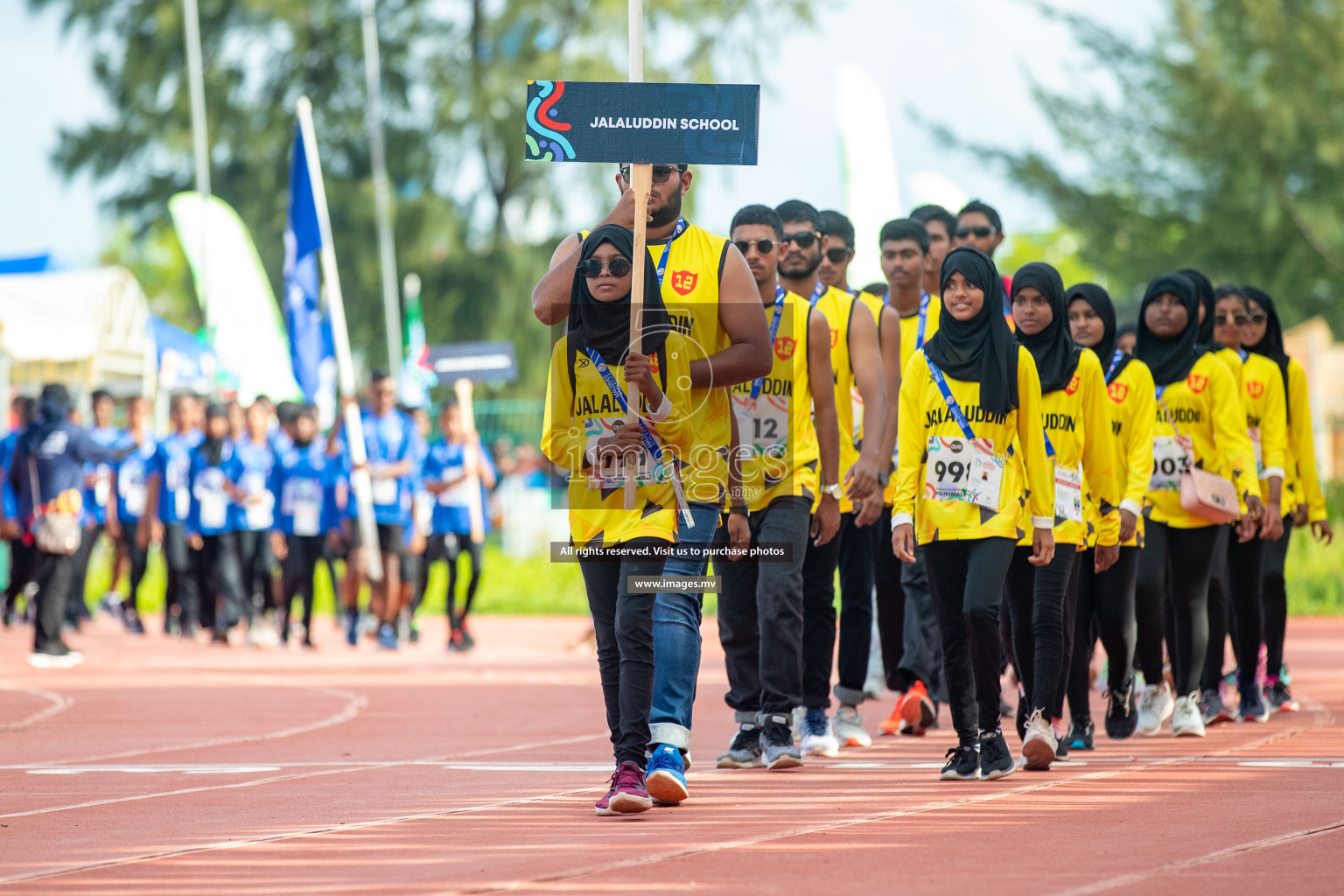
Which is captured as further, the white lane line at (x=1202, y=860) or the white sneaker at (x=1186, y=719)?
the white sneaker at (x=1186, y=719)

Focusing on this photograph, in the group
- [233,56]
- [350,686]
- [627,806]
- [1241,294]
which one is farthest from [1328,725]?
[233,56]

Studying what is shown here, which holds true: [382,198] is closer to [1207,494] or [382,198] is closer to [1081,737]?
[1207,494]

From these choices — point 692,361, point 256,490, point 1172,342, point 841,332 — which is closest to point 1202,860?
point 692,361

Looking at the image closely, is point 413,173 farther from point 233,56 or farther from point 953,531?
point 953,531

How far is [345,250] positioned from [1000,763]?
31538 millimetres

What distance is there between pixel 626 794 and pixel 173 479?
43.1ft

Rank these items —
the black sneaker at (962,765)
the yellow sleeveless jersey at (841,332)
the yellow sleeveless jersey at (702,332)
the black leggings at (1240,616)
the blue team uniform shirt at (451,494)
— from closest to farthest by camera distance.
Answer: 1. the yellow sleeveless jersey at (702,332)
2. the black sneaker at (962,765)
3. the yellow sleeveless jersey at (841,332)
4. the black leggings at (1240,616)
5. the blue team uniform shirt at (451,494)

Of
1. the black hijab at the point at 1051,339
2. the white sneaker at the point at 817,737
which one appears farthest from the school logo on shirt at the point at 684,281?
the white sneaker at the point at 817,737

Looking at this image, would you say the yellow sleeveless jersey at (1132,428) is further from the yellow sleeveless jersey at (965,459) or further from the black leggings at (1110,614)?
the yellow sleeveless jersey at (965,459)

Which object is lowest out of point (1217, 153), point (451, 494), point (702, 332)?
point (451, 494)

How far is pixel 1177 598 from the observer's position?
9109 millimetres

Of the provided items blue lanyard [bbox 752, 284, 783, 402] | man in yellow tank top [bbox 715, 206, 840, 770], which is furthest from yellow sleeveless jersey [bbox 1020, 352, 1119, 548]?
blue lanyard [bbox 752, 284, 783, 402]

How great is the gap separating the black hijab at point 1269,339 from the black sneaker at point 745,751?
157 inches

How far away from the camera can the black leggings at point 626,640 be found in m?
6.09
